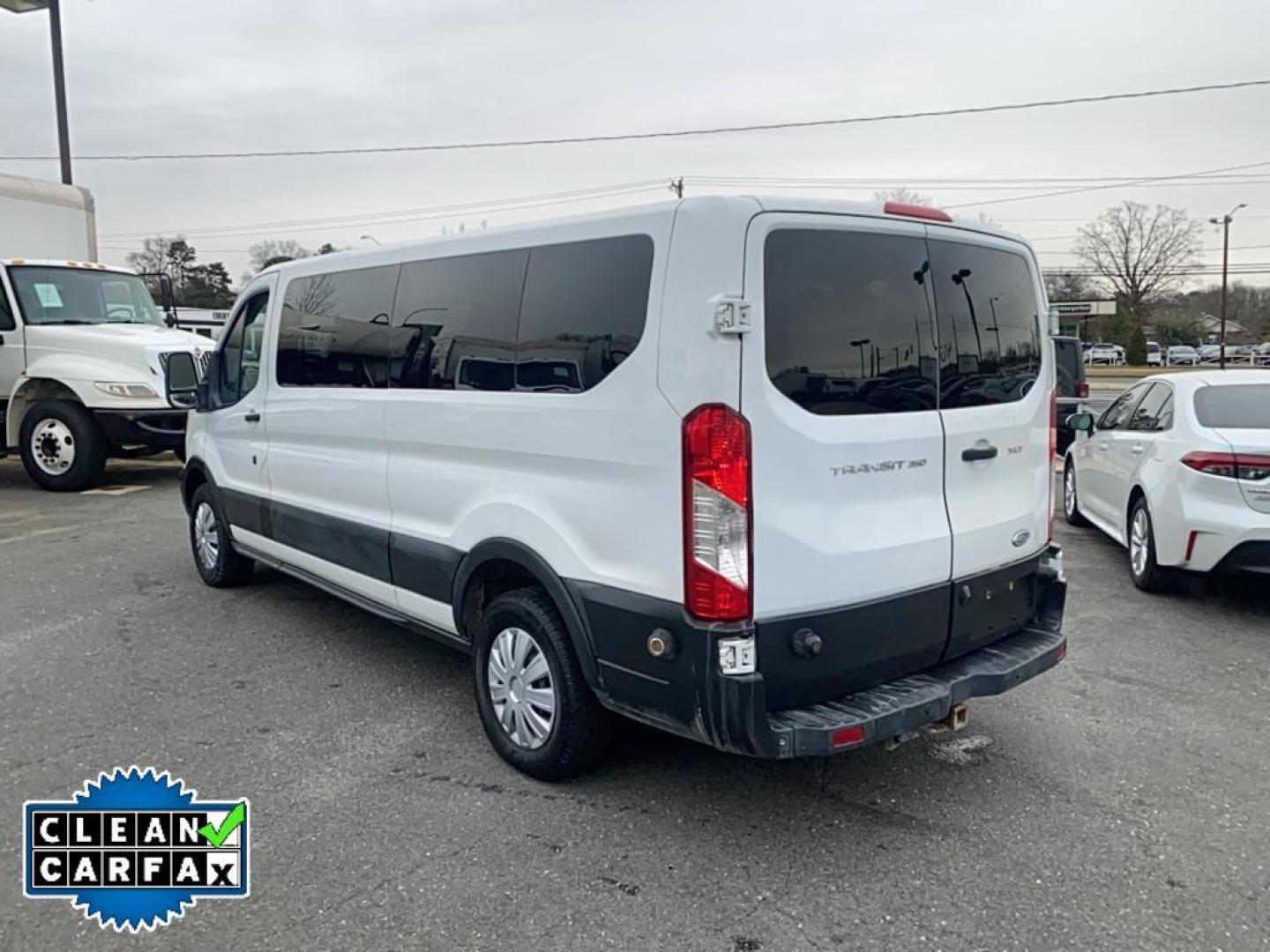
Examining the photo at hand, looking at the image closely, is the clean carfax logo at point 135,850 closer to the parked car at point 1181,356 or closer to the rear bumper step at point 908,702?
the rear bumper step at point 908,702

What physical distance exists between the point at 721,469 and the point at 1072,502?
6830 millimetres

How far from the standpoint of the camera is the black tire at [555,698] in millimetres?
3480

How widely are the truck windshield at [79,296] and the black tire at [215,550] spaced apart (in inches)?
243

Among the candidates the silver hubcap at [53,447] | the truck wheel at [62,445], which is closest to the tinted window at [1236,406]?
the truck wheel at [62,445]

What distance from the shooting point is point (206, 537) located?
6656mm

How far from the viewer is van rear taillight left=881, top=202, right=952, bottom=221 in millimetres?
3406

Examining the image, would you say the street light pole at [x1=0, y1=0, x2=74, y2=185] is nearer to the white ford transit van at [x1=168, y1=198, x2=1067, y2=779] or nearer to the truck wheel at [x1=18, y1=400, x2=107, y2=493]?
the truck wheel at [x1=18, y1=400, x2=107, y2=493]

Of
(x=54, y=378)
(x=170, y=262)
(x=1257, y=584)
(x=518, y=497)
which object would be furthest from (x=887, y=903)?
(x=170, y=262)

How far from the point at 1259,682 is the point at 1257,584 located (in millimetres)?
2121

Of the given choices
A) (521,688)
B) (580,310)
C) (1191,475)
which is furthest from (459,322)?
(1191,475)

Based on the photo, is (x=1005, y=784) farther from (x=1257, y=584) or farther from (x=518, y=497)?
(x=1257, y=584)

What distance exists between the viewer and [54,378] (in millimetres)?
10773

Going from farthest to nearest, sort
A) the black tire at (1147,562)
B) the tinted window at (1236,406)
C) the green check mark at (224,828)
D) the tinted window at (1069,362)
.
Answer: the black tire at (1147,562), the tinted window at (1236,406), the tinted window at (1069,362), the green check mark at (224,828)

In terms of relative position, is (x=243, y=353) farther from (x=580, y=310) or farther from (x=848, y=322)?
(x=848, y=322)
